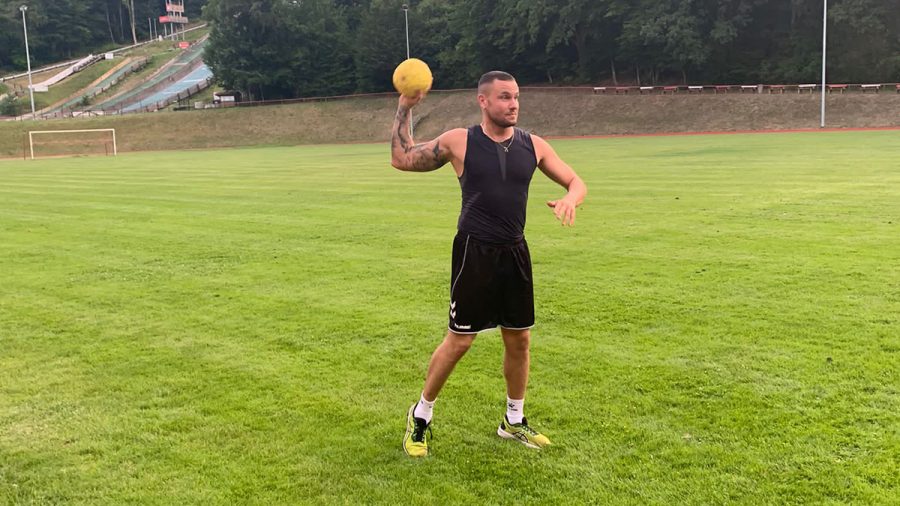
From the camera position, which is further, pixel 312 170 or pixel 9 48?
pixel 9 48

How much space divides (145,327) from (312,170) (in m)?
20.7

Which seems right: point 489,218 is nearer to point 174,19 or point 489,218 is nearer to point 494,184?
point 494,184

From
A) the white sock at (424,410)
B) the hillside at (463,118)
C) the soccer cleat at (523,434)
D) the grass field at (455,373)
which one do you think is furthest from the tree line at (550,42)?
the white sock at (424,410)

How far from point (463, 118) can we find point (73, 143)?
105 feet

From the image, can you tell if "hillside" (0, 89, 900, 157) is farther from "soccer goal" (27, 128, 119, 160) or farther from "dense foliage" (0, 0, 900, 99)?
"dense foliage" (0, 0, 900, 99)

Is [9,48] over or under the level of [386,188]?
over

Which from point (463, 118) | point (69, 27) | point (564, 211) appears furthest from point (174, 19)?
point (564, 211)

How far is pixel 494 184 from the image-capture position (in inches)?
177

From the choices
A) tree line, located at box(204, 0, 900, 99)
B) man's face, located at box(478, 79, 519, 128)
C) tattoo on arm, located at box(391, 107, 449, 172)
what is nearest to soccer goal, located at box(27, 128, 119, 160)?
tree line, located at box(204, 0, 900, 99)

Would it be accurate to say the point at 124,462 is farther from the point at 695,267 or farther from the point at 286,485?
the point at 695,267

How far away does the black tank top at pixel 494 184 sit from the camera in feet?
14.8

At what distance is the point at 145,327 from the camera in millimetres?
7535

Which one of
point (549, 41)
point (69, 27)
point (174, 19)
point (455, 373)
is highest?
point (174, 19)

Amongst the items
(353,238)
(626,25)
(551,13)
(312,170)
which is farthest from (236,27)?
(353,238)
